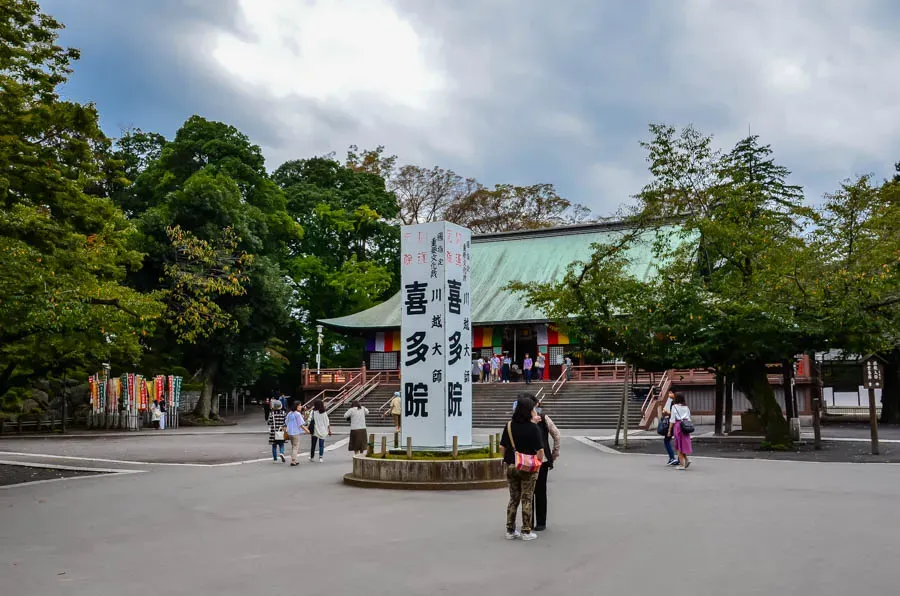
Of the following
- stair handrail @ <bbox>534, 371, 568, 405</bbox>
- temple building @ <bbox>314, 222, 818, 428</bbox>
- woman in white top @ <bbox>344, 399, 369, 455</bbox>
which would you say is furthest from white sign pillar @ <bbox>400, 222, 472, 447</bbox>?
stair handrail @ <bbox>534, 371, 568, 405</bbox>

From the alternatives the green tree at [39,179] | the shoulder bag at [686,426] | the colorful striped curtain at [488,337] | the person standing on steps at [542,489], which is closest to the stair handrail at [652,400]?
the colorful striped curtain at [488,337]

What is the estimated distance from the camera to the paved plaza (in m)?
6.53

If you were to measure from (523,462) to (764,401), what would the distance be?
46.8 feet

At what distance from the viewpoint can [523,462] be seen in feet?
27.0

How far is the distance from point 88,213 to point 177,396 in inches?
812

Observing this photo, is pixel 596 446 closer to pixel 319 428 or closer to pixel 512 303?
pixel 319 428

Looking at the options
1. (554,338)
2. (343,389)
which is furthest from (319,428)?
(554,338)

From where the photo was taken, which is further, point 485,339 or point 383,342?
point 383,342

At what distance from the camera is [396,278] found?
47.3m

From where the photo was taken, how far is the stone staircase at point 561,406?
29.6m

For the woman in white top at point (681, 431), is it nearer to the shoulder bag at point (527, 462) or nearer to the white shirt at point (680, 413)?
the white shirt at point (680, 413)

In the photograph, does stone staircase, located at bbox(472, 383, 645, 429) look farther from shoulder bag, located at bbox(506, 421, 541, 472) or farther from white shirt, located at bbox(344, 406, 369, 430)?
shoulder bag, located at bbox(506, 421, 541, 472)

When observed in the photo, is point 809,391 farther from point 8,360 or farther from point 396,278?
point 8,360

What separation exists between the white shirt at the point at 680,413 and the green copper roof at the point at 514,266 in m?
22.8
